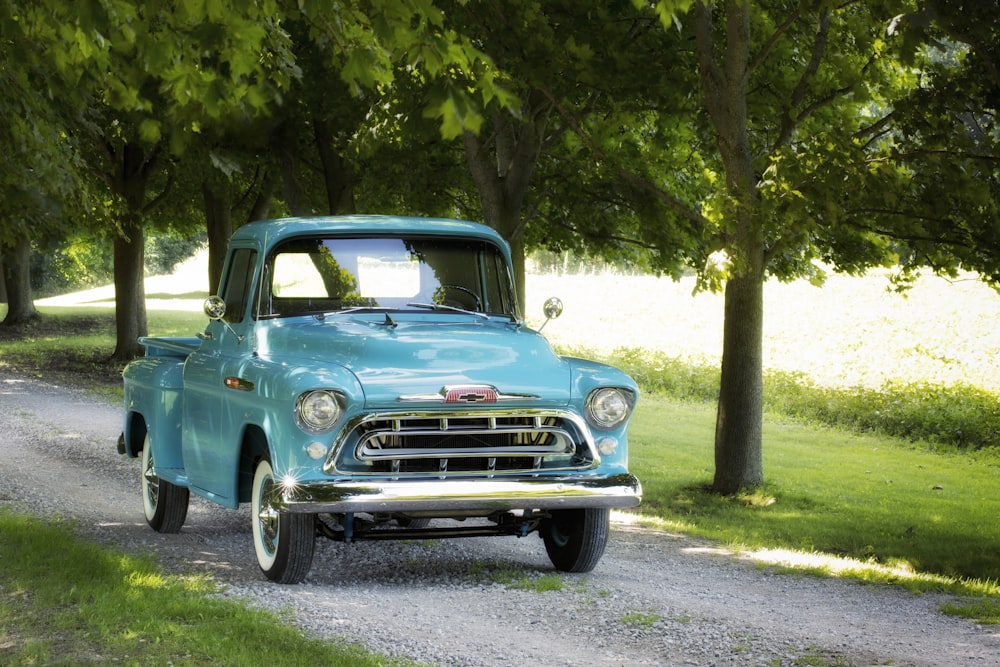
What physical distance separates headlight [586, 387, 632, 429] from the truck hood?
0.63 feet

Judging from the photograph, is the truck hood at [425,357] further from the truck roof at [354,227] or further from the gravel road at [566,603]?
the gravel road at [566,603]

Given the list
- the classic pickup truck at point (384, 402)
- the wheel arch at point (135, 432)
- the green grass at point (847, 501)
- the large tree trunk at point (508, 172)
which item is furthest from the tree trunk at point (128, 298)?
the classic pickup truck at point (384, 402)

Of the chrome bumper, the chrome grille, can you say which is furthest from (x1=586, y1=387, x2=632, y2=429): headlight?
the chrome bumper

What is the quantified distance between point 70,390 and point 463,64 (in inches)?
696

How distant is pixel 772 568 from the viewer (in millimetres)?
9094

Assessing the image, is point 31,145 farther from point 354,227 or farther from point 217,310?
point 354,227

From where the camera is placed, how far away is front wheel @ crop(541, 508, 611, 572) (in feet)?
25.5

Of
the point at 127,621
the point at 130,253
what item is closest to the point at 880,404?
the point at 130,253

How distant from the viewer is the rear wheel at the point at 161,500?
905cm

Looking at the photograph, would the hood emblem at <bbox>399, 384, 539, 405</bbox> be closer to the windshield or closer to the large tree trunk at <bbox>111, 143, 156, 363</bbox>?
the windshield

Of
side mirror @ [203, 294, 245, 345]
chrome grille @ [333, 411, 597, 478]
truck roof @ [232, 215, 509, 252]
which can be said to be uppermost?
truck roof @ [232, 215, 509, 252]

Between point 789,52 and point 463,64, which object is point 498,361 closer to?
point 463,64

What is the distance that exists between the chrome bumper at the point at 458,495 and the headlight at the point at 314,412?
0.31 m

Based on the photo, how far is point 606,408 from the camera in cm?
735
